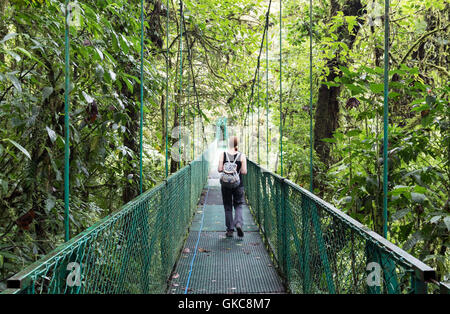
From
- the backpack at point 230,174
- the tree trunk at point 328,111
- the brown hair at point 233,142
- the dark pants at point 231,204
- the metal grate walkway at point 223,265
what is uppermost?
the tree trunk at point 328,111

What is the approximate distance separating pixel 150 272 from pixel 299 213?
99 cm

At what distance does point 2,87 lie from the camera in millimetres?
1807

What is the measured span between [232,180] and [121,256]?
258cm

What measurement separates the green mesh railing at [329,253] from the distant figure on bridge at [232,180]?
711 millimetres

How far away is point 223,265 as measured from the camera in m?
3.28

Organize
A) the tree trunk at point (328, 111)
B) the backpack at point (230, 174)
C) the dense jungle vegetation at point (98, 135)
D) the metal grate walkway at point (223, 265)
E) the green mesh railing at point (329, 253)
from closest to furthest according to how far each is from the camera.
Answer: the green mesh railing at point (329, 253)
the dense jungle vegetation at point (98, 135)
the metal grate walkway at point (223, 265)
the backpack at point (230, 174)
the tree trunk at point (328, 111)

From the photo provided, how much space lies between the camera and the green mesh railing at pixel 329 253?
986mm

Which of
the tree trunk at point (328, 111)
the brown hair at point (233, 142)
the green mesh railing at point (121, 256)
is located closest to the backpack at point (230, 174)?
the brown hair at point (233, 142)

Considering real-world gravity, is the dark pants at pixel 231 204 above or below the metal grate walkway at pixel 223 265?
above

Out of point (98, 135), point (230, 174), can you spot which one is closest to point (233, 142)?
point (230, 174)

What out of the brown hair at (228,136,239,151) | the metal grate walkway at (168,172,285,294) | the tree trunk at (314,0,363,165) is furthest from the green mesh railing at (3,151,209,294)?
the tree trunk at (314,0,363,165)

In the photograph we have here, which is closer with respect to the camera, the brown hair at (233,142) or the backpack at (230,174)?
the backpack at (230,174)

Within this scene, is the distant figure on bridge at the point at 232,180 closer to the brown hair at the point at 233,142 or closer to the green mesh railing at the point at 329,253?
the brown hair at the point at 233,142

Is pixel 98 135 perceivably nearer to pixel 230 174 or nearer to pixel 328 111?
pixel 230 174
